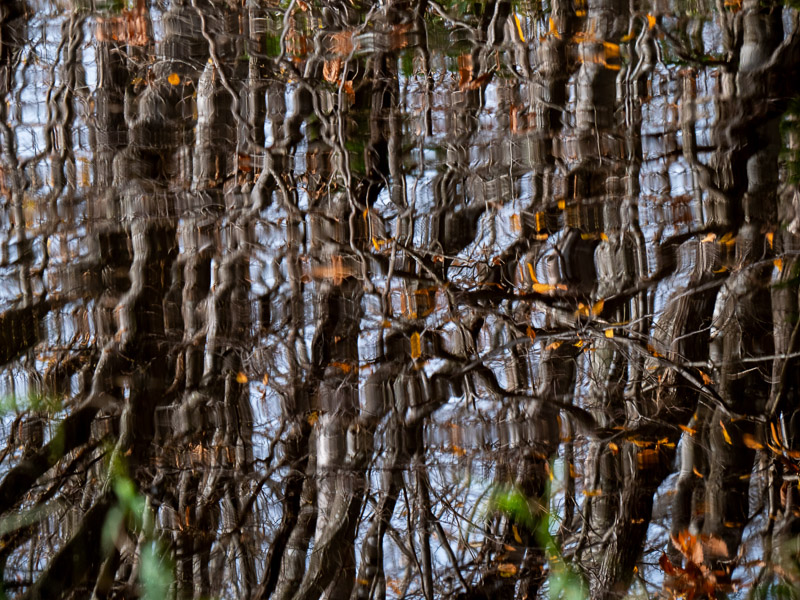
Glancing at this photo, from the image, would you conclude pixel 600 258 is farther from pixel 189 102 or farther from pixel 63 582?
pixel 63 582

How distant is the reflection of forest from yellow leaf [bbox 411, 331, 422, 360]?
11 millimetres

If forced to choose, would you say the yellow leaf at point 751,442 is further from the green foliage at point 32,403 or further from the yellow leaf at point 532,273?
the green foliage at point 32,403

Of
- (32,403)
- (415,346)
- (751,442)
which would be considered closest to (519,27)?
(415,346)

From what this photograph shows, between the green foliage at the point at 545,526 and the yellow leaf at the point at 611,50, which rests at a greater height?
the yellow leaf at the point at 611,50

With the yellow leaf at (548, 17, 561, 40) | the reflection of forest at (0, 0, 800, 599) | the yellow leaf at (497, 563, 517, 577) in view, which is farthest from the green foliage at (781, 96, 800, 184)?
the yellow leaf at (497, 563, 517, 577)

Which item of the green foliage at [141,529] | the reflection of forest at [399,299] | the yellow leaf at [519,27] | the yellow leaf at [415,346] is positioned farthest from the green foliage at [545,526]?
the yellow leaf at [519,27]

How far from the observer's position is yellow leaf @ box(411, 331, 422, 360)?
A: 104 cm

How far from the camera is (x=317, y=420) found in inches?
41.4

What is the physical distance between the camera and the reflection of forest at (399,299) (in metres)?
1.02

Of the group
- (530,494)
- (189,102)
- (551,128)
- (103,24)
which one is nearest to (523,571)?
(530,494)

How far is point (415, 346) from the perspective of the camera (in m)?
1.05

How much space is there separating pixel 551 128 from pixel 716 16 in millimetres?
357

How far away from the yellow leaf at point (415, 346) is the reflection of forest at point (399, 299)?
11 mm

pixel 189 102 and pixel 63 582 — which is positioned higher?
pixel 189 102
